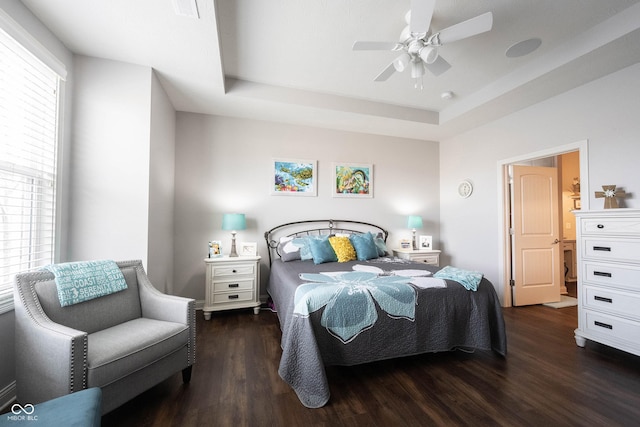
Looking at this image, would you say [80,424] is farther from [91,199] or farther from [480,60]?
[480,60]

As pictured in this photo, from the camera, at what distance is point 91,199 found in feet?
7.47

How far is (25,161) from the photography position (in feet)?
6.02

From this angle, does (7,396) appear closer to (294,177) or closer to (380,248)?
(294,177)

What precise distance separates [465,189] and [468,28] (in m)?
2.88

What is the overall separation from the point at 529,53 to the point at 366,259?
8.94 ft

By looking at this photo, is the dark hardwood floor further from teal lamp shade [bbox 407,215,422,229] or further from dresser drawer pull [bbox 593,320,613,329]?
teal lamp shade [bbox 407,215,422,229]

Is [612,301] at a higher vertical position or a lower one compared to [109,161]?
lower

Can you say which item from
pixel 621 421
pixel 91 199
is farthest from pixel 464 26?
pixel 91 199

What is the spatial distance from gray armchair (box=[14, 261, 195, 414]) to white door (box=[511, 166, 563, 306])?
4110 mm

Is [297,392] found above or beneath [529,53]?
beneath

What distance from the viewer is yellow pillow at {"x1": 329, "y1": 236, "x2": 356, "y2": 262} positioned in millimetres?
3242

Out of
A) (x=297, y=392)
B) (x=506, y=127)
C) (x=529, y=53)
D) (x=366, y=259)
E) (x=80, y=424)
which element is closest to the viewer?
(x=80, y=424)

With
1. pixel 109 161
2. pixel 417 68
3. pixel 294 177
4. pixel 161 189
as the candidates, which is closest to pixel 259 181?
pixel 294 177

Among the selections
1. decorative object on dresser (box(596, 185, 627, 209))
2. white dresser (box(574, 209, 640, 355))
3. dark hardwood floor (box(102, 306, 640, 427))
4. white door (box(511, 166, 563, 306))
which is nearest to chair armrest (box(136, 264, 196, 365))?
dark hardwood floor (box(102, 306, 640, 427))
